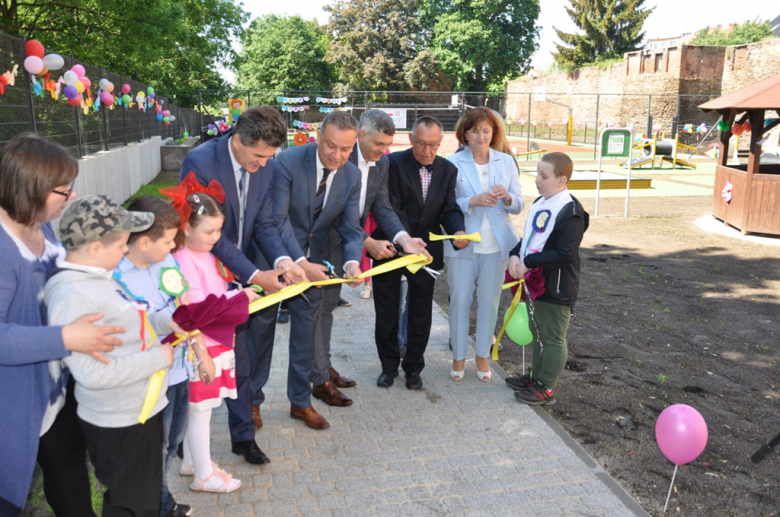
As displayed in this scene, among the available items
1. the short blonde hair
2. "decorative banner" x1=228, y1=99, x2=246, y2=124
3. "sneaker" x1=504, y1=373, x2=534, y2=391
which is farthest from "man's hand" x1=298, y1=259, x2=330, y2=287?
"decorative banner" x1=228, y1=99, x2=246, y2=124

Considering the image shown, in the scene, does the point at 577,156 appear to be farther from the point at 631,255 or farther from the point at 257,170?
the point at 257,170

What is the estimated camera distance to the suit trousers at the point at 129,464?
2480 mm

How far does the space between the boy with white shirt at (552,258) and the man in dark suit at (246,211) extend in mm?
1878

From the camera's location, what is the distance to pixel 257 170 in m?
3.78

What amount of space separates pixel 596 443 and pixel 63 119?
9.19 meters

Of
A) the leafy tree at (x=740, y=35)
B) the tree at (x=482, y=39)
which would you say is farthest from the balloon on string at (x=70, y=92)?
the leafy tree at (x=740, y=35)

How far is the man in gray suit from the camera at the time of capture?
14.6 feet

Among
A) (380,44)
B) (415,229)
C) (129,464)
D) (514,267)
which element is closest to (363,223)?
(415,229)

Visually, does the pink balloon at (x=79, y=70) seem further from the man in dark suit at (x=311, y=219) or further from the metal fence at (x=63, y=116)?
the man in dark suit at (x=311, y=219)

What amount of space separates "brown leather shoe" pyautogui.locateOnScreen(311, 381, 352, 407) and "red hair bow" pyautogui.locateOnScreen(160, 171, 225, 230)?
1.92 m

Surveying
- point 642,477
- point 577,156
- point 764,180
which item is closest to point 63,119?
point 642,477

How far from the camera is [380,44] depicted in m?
64.7

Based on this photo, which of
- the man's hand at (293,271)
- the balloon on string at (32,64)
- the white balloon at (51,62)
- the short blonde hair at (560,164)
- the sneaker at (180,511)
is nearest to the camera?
the sneaker at (180,511)

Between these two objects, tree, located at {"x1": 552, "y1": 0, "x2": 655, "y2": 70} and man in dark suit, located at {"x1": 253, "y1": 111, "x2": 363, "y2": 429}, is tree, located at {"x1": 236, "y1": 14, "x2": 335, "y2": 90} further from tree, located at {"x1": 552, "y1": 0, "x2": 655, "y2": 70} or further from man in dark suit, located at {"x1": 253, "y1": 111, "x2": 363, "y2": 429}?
man in dark suit, located at {"x1": 253, "y1": 111, "x2": 363, "y2": 429}
